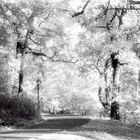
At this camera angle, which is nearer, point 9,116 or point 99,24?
point 9,116

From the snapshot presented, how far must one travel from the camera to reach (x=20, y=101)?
28812mm

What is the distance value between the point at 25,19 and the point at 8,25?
5.28 ft

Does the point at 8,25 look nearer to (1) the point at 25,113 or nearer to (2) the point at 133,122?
(1) the point at 25,113

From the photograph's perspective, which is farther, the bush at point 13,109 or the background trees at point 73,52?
the background trees at point 73,52

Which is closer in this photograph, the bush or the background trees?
the bush

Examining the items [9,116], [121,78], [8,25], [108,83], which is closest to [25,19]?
[8,25]

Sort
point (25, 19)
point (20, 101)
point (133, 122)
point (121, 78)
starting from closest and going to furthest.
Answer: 1. point (25, 19)
2. point (20, 101)
3. point (133, 122)
4. point (121, 78)

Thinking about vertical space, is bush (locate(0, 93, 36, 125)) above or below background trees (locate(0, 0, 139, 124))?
below

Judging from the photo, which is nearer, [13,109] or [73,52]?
[13,109]

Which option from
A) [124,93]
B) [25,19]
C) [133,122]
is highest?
[25,19]

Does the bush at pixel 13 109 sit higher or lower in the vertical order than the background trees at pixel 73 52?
lower

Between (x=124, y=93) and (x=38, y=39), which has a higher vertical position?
(x=38, y=39)

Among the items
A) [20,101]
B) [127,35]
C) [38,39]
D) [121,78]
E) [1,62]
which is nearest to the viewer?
[127,35]

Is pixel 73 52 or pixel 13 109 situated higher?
pixel 73 52
